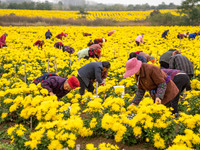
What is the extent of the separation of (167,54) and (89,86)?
8.98 ft

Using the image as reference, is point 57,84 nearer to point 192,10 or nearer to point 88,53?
point 88,53

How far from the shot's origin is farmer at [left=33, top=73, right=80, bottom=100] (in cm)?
453

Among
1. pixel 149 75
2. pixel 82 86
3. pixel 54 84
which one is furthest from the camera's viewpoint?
pixel 82 86

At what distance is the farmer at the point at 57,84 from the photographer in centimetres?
453

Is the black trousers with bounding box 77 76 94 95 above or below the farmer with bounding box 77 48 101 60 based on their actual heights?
below

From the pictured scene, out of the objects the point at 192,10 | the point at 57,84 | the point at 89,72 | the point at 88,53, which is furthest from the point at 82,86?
the point at 192,10

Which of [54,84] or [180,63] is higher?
[180,63]

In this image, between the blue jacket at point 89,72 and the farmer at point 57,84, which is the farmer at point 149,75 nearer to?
the farmer at point 57,84

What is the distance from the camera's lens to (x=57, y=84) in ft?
15.8

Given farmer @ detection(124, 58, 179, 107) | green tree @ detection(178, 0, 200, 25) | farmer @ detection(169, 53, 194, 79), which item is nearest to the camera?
farmer @ detection(124, 58, 179, 107)

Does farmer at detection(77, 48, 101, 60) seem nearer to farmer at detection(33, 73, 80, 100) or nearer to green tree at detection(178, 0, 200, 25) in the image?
farmer at detection(33, 73, 80, 100)

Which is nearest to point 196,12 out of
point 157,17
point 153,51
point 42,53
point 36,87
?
point 157,17

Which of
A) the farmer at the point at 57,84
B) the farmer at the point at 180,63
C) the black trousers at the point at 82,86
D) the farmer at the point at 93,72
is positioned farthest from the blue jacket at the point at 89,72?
the farmer at the point at 180,63

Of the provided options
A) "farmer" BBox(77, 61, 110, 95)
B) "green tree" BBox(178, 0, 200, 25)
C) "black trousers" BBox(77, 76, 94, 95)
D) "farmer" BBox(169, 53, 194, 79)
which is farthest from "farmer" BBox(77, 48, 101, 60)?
"green tree" BBox(178, 0, 200, 25)
